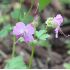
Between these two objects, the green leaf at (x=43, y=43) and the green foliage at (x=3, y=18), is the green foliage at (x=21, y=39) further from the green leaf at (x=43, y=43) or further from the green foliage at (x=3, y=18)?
the green foliage at (x=3, y=18)

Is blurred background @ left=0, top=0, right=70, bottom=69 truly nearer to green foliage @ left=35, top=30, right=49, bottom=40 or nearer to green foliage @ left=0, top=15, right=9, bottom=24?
green foliage @ left=0, top=15, right=9, bottom=24

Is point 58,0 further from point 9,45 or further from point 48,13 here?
Answer: point 9,45

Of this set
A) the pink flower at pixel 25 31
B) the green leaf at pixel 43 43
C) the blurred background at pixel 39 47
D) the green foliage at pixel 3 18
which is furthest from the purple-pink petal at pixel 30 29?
the green foliage at pixel 3 18

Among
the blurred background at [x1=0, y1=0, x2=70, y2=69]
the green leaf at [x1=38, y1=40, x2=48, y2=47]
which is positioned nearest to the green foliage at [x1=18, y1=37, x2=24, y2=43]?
the blurred background at [x1=0, y1=0, x2=70, y2=69]

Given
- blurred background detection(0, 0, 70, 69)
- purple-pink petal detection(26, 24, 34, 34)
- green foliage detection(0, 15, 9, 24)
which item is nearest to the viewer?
purple-pink petal detection(26, 24, 34, 34)

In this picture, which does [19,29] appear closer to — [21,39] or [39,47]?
[21,39]

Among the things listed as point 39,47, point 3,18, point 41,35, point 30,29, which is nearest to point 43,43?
point 39,47

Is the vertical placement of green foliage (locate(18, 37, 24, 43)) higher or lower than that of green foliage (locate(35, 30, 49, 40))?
lower

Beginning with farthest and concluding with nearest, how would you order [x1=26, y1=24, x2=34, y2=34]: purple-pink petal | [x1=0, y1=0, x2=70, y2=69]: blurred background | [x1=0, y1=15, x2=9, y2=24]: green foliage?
1. [x1=0, y1=15, x2=9, y2=24]: green foliage
2. [x1=0, y1=0, x2=70, y2=69]: blurred background
3. [x1=26, y1=24, x2=34, y2=34]: purple-pink petal
